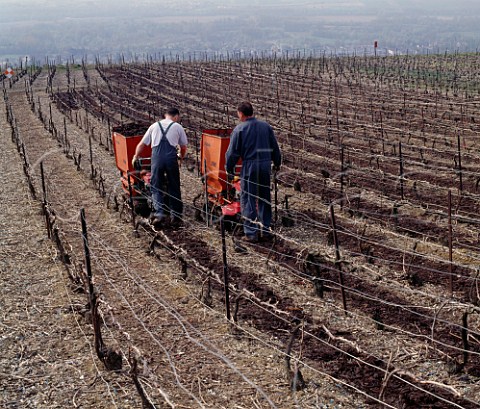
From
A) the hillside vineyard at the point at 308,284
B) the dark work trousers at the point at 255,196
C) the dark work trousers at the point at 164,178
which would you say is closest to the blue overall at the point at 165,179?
the dark work trousers at the point at 164,178

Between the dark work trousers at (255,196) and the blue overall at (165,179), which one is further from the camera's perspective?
the blue overall at (165,179)

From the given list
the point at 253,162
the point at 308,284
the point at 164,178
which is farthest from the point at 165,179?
the point at 308,284

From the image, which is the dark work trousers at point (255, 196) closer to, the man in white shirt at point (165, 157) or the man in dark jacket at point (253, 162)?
the man in dark jacket at point (253, 162)

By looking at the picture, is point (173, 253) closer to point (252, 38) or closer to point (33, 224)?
point (33, 224)

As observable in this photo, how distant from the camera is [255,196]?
740cm

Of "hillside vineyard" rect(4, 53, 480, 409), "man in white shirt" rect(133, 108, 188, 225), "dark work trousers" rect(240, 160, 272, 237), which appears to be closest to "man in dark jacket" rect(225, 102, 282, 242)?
"dark work trousers" rect(240, 160, 272, 237)

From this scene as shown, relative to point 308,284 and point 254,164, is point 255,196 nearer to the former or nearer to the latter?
point 254,164

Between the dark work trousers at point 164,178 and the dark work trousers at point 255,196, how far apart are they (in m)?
0.96

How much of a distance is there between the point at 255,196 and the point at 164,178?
1302mm

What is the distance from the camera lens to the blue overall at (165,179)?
7.89m

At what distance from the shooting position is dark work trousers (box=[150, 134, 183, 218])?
25.9 ft

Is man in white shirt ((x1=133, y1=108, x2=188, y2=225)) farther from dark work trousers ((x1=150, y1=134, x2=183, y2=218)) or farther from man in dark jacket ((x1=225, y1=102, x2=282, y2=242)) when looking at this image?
man in dark jacket ((x1=225, y1=102, x2=282, y2=242))

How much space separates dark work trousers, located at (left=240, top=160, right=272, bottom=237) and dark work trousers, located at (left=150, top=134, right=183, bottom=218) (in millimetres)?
959

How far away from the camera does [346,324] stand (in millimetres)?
5449
